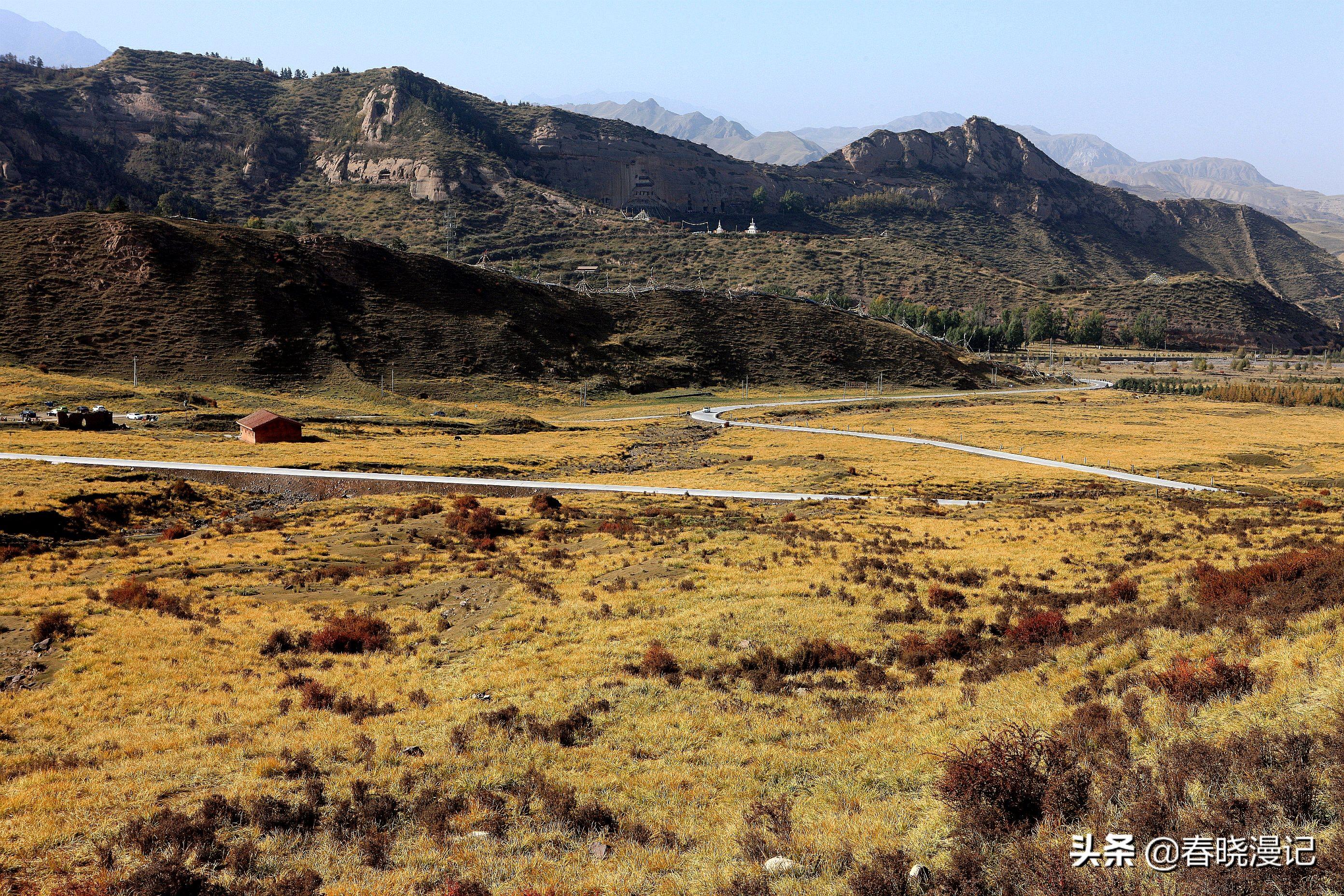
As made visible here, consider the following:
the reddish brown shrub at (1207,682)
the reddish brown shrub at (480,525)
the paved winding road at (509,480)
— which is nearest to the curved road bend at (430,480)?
the paved winding road at (509,480)

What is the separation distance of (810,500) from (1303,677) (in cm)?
3555

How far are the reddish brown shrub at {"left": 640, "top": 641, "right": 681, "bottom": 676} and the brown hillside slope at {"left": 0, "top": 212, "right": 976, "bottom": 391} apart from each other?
97.7m

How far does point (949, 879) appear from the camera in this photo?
29.2ft

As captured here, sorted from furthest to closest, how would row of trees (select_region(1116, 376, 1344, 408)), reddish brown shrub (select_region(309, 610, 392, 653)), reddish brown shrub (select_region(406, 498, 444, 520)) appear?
row of trees (select_region(1116, 376, 1344, 408)), reddish brown shrub (select_region(406, 498, 444, 520)), reddish brown shrub (select_region(309, 610, 392, 653))

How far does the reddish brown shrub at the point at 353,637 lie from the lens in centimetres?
2073

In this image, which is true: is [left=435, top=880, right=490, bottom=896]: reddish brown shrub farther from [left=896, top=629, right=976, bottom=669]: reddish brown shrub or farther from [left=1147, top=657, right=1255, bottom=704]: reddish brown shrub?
[left=896, top=629, right=976, bottom=669]: reddish brown shrub

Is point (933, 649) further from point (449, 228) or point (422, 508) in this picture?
point (449, 228)

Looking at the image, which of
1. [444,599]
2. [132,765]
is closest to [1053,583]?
[444,599]

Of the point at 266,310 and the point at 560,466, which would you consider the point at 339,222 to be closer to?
the point at 266,310

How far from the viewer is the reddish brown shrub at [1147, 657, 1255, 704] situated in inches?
466

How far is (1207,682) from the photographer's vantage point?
12.0m

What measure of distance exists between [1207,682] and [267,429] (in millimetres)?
Answer: 69239

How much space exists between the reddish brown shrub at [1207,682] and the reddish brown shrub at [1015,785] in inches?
98.2

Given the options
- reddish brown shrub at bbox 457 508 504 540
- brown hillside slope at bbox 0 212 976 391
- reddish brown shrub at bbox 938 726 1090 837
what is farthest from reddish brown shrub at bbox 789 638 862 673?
brown hillside slope at bbox 0 212 976 391
